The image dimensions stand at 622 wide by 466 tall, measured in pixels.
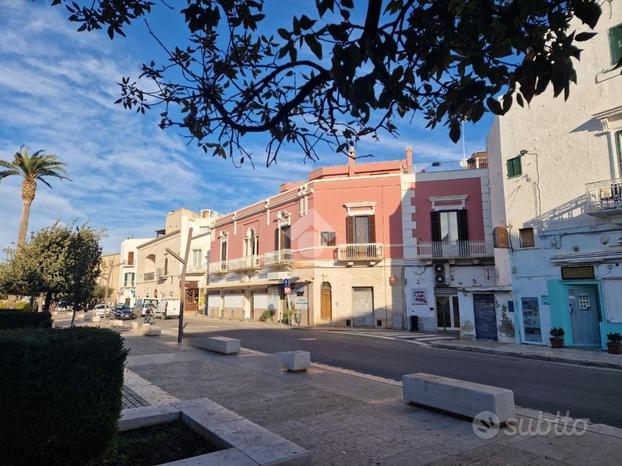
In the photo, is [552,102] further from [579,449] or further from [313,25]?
[313,25]

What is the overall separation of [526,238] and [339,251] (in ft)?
39.5

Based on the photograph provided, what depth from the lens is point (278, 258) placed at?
3050cm

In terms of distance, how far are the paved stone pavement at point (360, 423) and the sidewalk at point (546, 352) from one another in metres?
7.63

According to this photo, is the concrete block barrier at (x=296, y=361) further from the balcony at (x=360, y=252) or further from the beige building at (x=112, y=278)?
the beige building at (x=112, y=278)

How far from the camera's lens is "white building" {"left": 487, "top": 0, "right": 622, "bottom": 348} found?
1506cm

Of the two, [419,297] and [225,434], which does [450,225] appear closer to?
[419,297]

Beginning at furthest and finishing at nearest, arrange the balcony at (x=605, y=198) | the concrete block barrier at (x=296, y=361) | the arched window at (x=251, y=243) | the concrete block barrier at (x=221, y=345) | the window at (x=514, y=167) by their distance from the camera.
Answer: the arched window at (x=251, y=243) → the window at (x=514, y=167) → the balcony at (x=605, y=198) → the concrete block barrier at (x=221, y=345) → the concrete block barrier at (x=296, y=361)

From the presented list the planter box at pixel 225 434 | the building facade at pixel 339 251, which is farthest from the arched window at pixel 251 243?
the planter box at pixel 225 434

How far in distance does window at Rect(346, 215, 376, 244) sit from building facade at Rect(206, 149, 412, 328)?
2.5 inches

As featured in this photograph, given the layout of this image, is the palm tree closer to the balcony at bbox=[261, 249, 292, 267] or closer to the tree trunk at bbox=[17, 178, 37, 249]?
the tree trunk at bbox=[17, 178, 37, 249]

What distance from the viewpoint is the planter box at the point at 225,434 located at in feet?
11.5

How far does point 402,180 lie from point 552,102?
1085 cm

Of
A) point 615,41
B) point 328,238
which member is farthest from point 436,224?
point 615,41

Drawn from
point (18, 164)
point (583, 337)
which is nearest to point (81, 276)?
point (18, 164)
